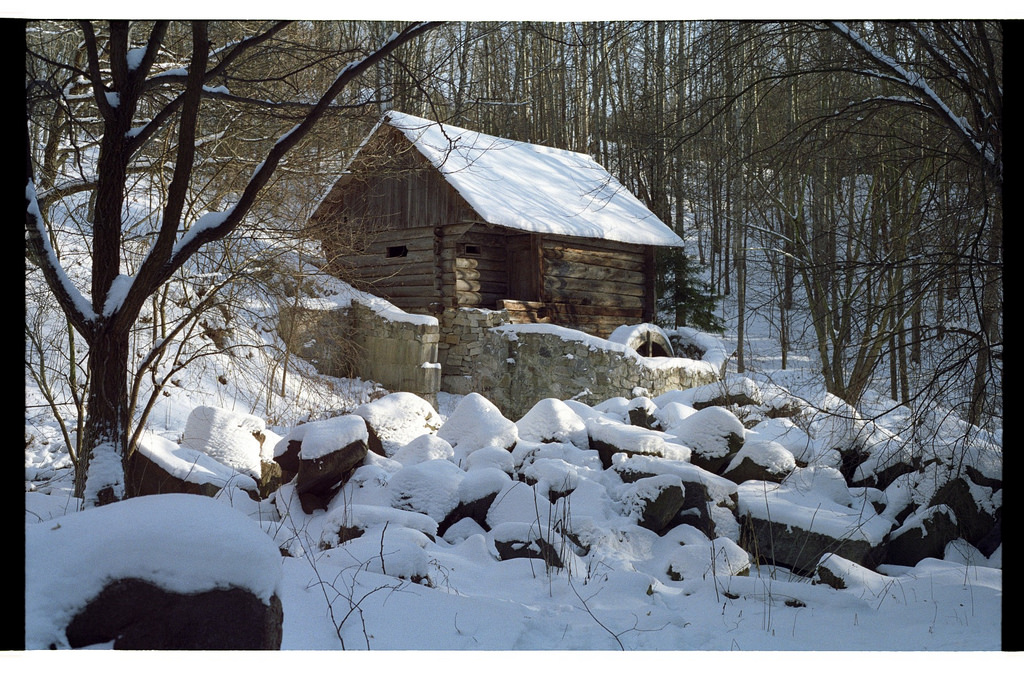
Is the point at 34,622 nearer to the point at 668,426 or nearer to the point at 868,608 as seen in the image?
the point at 868,608

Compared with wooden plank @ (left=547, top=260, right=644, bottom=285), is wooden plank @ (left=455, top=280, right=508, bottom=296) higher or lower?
A: lower

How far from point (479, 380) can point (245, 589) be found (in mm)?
9768

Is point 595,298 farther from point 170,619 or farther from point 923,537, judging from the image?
point 170,619

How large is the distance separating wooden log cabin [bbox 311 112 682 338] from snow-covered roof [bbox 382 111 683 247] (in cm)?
2

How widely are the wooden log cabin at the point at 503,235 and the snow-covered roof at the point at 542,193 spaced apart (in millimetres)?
23

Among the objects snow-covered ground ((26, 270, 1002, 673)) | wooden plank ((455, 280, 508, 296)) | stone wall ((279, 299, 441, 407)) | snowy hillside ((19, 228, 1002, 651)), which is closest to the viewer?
snow-covered ground ((26, 270, 1002, 673))

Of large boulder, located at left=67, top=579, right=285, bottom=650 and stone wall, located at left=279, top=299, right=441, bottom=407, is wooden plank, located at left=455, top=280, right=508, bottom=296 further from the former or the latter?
large boulder, located at left=67, top=579, right=285, bottom=650

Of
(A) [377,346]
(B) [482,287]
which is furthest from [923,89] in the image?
(B) [482,287]

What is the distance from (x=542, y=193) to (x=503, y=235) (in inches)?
54.5

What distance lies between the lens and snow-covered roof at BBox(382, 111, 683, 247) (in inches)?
445

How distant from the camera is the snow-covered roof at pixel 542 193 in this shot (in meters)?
11.3

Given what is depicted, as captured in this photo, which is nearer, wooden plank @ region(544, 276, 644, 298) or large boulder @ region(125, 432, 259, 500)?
large boulder @ region(125, 432, 259, 500)

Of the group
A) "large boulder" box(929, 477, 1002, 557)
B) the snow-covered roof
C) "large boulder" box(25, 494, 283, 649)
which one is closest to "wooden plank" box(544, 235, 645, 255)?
the snow-covered roof

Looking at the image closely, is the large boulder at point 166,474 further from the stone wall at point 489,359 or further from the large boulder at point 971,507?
the stone wall at point 489,359
